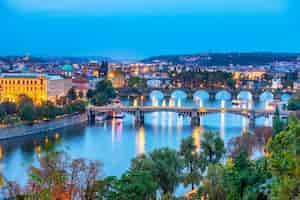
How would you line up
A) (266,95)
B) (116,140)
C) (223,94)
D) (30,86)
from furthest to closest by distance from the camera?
(223,94), (266,95), (30,86), (116,140)

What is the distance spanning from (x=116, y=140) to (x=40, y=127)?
2.57 meters

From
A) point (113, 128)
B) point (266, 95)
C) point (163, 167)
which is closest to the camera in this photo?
point (163, 167)

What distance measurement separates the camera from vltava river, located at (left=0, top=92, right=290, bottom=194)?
1072 cm

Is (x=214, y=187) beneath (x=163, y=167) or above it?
beneath

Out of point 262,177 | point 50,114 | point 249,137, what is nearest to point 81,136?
point 50,114

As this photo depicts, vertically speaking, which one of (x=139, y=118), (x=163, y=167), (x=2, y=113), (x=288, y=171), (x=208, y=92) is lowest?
(x=139, y=118)

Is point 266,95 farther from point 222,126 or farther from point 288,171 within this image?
point 288,171

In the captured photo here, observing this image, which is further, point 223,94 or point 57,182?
point 223,94

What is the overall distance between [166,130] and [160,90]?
49.8 feet

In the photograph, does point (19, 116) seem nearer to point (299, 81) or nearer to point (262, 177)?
point (262, 177)

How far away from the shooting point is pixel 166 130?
631 inches

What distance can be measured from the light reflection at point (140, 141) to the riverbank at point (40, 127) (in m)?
2.03

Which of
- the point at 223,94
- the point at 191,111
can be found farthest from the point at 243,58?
the point at 191,111

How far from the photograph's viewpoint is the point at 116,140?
13.9m
